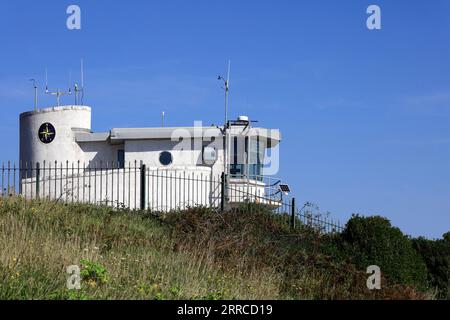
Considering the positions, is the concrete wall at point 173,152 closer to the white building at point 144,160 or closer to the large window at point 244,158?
the white building at point 144,160

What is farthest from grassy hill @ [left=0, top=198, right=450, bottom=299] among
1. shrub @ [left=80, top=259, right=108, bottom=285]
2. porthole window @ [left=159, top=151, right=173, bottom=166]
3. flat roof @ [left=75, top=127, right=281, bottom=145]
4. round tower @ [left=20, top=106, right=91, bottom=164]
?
round tower @ [left=20, top=106, right=91, bottom=164]

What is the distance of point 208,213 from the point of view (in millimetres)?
21906

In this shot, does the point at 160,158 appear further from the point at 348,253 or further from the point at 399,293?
the point at 399,293

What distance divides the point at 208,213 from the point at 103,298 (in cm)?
1129

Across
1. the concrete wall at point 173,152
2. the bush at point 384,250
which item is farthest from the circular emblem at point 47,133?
the bush at point 384,250

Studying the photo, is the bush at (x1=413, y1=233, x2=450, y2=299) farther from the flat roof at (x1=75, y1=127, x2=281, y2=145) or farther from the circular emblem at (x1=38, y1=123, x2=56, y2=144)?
the circular emblem at (x1=38, y1=123, x2=56, y2=144)

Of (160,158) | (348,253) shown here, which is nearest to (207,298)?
(348,253)

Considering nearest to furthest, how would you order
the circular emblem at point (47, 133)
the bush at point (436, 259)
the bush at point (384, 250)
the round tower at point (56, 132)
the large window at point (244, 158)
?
the bush at point (384, 250) → the bush at point (436, 259) → the large window at point (244, 158) → the round tower at point (56, 132) → the circular emblem at point (47, 133)

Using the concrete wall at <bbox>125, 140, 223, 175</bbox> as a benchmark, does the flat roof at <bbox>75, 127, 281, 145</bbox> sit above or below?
above

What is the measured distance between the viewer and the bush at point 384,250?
59.3 feet

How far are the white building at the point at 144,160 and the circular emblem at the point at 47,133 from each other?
0.15 ft

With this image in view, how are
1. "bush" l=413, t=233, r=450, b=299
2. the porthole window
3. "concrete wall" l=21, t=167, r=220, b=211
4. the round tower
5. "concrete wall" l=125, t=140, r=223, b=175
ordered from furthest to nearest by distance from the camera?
the round tower → the porthole window → "concrete wall" l=125, t=140, r=223, b=175 → "concrete wall" l=21, t=167, r=220, b=211 → "bush" l=413, t=233, r=450, b=299

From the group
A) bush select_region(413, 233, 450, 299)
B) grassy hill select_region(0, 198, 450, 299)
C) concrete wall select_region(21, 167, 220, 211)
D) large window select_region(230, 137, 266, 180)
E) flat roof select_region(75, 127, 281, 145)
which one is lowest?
bush select_region(413, 233, 450, 299)

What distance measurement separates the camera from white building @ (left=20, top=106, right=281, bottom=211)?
26141 mm
